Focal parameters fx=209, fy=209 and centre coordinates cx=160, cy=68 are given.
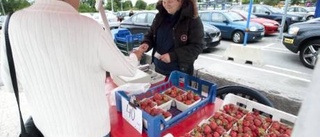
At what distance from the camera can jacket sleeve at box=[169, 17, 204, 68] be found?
5.66ft

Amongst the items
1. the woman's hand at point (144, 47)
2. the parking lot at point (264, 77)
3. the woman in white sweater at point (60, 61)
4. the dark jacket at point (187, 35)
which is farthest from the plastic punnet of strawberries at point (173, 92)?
the parking lot at point (264, 77)

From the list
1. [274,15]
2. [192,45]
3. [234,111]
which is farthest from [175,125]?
[274,15]

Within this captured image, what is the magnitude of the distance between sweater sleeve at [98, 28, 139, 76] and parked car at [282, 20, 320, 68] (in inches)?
204

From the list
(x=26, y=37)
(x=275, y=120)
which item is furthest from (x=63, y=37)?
(x=275, y=120)

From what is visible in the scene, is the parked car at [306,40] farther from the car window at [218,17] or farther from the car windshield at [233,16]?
the car window at [218,17]

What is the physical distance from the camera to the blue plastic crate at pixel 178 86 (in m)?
1.13

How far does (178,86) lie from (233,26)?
664 cm

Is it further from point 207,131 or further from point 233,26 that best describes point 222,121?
point 233,26

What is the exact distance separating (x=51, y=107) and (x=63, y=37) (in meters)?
0.32

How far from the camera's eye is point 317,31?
15.4ft

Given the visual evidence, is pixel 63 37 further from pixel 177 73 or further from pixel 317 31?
pixel 317 31

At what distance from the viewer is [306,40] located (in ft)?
16.1

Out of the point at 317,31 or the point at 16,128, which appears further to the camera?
the point at 317,31

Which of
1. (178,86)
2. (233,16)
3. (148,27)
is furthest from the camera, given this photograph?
(233,16)
